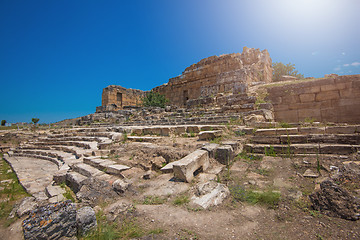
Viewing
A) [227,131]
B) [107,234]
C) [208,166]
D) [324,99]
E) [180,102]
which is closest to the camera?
[107,234]

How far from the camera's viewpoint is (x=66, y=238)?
1.66 metres

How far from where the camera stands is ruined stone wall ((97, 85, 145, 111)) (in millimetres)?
20098

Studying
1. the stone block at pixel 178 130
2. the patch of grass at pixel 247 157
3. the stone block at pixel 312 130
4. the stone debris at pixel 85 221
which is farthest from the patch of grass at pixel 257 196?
the stone block at pixel 178 130

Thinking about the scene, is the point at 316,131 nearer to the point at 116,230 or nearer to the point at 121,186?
the point at 121,186

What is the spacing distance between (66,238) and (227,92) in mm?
11571

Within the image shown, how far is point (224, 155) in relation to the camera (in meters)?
3.43

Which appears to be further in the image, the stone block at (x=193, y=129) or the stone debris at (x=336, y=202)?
the stone block at (x=193, y=129)

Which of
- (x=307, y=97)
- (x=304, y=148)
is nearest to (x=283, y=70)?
(x=307, y=97)

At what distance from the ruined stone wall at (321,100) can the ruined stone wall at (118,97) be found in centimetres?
1682

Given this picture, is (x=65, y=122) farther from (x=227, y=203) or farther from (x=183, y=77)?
(x=227, y=203)

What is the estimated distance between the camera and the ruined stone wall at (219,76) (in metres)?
12.2

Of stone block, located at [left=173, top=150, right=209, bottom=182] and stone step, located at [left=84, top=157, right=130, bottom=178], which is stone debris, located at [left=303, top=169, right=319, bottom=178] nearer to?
stone block, located at [left=173, top=150, right=209, bottom=182]

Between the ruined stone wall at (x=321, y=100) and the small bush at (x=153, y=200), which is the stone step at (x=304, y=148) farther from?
the ruined stone wall at (x=321, y=100)

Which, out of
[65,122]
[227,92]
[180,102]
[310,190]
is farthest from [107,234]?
[65,122]
